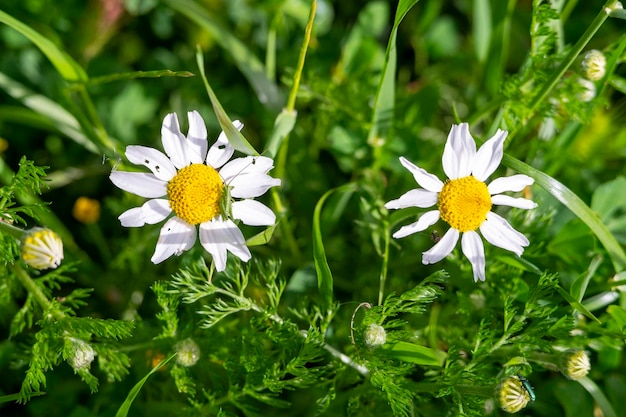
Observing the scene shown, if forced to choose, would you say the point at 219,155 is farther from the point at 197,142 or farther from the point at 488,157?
the point at 488,157

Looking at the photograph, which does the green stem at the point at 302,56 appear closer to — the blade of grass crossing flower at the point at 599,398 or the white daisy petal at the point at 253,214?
the white daisy petal at the point at 253,214

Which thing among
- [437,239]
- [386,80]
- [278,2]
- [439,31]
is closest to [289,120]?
[386,80]

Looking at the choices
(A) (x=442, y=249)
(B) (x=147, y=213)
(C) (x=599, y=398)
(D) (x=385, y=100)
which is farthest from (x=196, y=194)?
(C) (x=599, y=398)

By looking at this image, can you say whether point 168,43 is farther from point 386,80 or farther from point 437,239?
point 437,239

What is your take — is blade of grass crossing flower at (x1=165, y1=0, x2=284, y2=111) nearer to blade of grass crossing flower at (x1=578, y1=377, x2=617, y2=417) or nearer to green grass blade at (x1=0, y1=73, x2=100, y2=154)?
green grass blade at (x1=0, y1=73, x2=100, y2=154)

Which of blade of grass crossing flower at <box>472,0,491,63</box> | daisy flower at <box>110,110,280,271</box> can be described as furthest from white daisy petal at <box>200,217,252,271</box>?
blade of grass crossing flower at <box>472,0,491,63</box>
